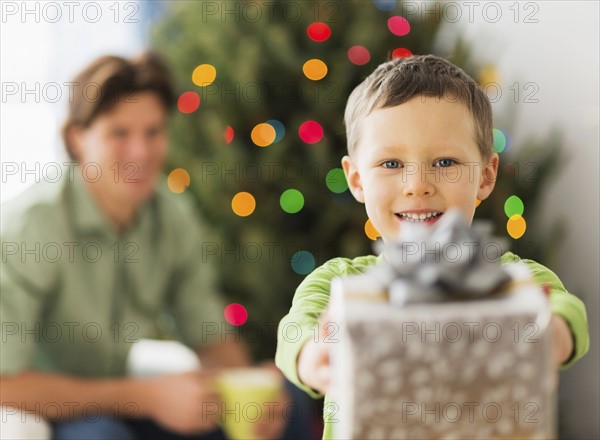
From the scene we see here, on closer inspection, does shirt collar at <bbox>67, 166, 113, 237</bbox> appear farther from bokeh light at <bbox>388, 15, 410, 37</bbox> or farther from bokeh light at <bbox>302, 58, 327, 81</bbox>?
bokeh light at <bbox>388, 15, 410, 37</bbox>

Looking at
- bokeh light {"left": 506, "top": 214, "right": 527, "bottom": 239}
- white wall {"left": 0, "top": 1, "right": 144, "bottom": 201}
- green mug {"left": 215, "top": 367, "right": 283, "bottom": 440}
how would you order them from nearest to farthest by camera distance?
green mug {"left": 215, "top": 367, "right": 283, "bottom": 440} → bokeh light {"left": 506, "top": 214, "right": 527, "bottom": 239} → white wall {"left": 0, "top": 1, "right": 144, "bottom": 201}

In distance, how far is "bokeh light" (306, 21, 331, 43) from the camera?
6.91ft

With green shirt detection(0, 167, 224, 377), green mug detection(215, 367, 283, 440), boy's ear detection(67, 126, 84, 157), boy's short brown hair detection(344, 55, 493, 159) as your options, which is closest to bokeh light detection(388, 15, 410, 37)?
green shirt detection(0, 167, 224, 377)

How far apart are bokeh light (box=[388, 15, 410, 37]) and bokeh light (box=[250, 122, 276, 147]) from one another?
0.42m

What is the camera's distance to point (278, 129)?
7.02 feet

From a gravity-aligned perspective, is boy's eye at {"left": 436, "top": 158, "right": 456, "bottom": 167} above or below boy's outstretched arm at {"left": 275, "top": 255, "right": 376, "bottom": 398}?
above

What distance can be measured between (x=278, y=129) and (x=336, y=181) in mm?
212

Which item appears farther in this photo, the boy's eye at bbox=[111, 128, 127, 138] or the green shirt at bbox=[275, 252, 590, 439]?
the boy's eye at bbox=[111, 128, 127, 138]

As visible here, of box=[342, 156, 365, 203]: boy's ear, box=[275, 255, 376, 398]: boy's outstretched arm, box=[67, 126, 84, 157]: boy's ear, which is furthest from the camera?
box=[67, 126, 84, 157]: boy's ear

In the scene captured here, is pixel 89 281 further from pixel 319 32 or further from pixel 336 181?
pixel 319 32

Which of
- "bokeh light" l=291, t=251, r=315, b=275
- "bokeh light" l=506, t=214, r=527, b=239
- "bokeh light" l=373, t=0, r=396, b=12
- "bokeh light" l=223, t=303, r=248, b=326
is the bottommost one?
"bokeh light" l=223, t=303, r=248, b=326

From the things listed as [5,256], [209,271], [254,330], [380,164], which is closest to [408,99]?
[380,164]

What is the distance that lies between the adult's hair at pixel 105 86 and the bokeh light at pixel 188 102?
0.33 meters

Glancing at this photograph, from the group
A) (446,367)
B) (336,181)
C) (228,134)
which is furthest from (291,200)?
(446,367)
